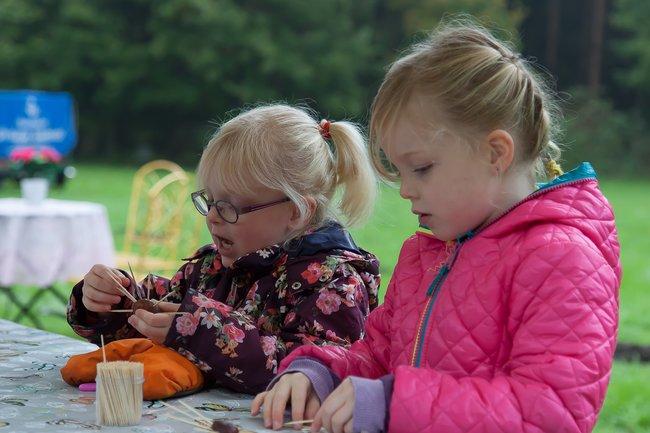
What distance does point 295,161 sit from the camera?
7.24 feet

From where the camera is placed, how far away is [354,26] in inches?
1258

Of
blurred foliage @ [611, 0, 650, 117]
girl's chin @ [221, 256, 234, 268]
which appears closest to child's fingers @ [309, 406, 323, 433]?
girl's chin @ [221, 256, 234, 268]

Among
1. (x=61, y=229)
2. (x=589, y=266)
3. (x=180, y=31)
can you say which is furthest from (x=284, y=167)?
(x=180, y=31)

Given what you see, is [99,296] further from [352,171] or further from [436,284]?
[436,284]

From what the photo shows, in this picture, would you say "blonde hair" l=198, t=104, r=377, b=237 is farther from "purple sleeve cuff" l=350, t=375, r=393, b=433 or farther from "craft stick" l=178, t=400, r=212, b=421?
"purple sleeve cuff" l=350, t=375, r=393, b=433

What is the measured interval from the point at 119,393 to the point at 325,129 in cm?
88

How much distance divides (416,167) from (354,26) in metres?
30.9

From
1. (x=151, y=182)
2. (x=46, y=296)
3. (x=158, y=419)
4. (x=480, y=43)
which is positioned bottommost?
(x=46, y=296)

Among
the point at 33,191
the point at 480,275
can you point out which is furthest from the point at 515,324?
the point at 33,191

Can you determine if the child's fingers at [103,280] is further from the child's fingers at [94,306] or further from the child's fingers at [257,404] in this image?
the child's fingers at [257,404]

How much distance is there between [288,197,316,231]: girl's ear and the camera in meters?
2.22

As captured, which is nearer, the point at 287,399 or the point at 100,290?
the point at 287,399

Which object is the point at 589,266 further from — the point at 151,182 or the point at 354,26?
the point at 354,26

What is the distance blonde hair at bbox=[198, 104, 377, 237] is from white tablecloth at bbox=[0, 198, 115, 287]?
3.78 meters
